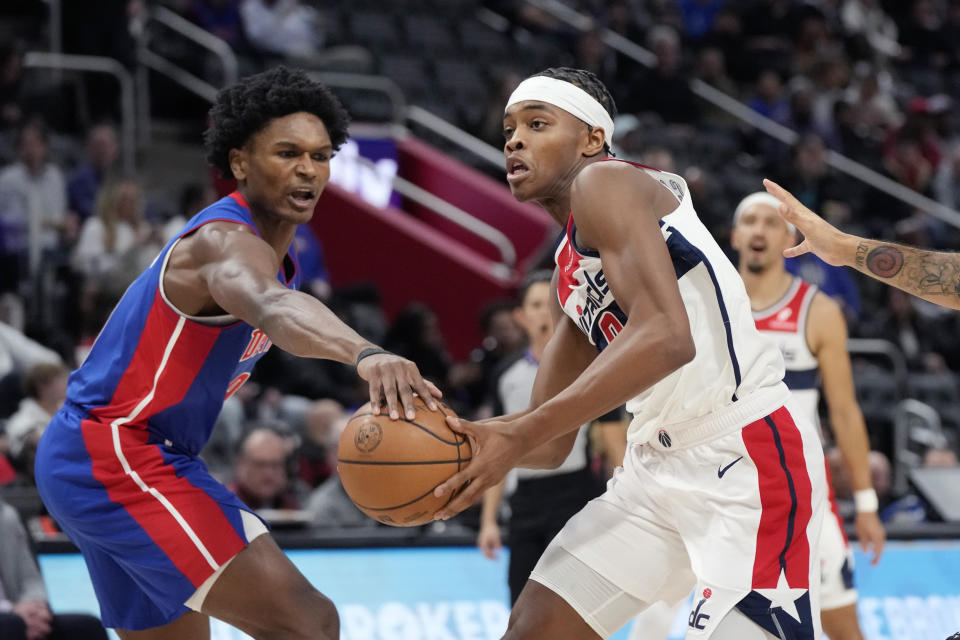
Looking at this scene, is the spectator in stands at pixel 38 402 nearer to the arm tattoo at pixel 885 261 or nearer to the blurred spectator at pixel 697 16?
the arm tattoo at pixel 885 261

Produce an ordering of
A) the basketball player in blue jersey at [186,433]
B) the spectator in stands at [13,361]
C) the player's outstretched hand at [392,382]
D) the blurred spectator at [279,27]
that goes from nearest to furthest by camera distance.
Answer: the player's outstretched hand at [392,382]
the basketball player in blue jersey at [186,433]
the spectator in stands at [13,361]
the blurred spectator at [279,27]

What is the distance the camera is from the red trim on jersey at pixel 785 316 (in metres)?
5.84

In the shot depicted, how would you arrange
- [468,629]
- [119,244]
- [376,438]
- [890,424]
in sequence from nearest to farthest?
[376,438]
[468,629]
[119,244]
[890,424]

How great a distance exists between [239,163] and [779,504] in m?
1.91

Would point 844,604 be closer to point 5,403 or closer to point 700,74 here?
point 5,403

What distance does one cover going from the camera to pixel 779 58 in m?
15.4

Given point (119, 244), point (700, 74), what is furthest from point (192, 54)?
point (700, 74)

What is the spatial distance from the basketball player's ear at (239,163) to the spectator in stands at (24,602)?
2.10 meters

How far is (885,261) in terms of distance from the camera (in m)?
3.78

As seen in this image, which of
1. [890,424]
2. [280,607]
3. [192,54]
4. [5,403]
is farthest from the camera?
[192,54]

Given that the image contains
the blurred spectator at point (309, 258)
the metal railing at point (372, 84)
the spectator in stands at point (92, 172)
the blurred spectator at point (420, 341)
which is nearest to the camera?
the blurred spectator at point (420, 341)

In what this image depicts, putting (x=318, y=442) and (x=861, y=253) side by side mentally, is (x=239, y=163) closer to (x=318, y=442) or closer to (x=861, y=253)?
(x=861, y=253)

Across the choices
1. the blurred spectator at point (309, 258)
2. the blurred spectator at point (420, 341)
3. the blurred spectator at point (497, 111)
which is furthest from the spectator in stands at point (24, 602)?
the blurred spectator at point (497, 111)

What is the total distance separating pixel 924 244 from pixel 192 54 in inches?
285
